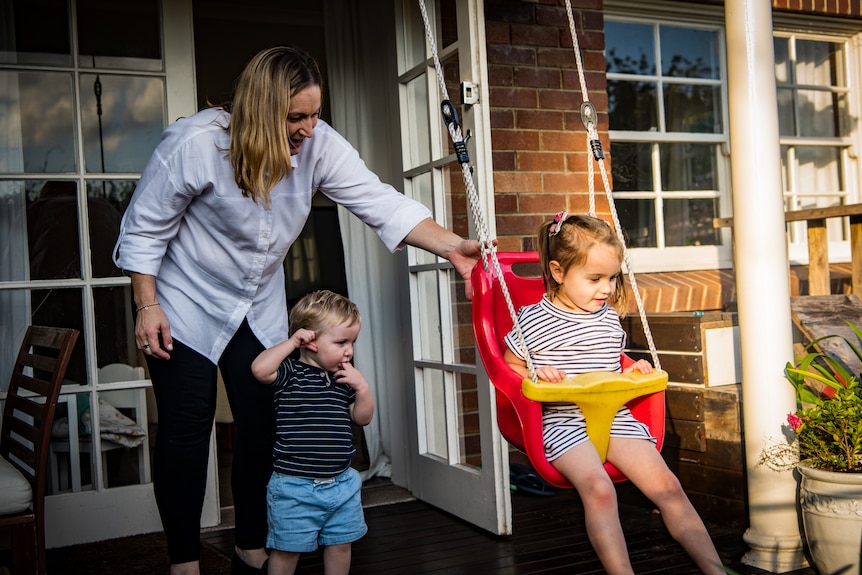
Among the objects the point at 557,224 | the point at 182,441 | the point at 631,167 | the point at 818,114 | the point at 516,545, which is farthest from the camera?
the point at 818,114

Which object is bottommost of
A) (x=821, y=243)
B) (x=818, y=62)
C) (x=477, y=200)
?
(x=821, y=243)

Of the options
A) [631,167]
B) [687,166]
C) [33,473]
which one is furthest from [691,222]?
[33,473]

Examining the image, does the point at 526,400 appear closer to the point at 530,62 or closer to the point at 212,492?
the point at 212,492

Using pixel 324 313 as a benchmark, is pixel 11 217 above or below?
above

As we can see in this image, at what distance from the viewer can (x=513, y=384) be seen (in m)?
2.09

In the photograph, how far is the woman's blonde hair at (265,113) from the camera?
6.65 ft

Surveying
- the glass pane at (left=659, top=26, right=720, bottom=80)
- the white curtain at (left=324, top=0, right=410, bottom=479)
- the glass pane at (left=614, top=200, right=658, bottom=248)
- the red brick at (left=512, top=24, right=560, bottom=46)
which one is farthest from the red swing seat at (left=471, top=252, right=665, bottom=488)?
the glass pane at (left=659, top=26, right=720, bottom=80)

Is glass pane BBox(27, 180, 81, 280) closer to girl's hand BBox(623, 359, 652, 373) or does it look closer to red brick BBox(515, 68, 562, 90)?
red brick BBox(515, 68, 562, 90)

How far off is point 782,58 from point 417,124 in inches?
88.9

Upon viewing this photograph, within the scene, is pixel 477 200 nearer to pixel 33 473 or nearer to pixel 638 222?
pixel 33 473

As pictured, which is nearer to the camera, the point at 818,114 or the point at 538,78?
the point at 538,78

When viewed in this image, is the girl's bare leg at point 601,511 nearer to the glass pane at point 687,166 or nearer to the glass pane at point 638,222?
the glass pane at point 638,222

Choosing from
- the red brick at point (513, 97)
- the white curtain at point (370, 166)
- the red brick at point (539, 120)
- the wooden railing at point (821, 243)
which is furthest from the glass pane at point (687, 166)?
the white curtain at point (370, 166)

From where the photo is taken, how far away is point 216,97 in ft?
20.5
